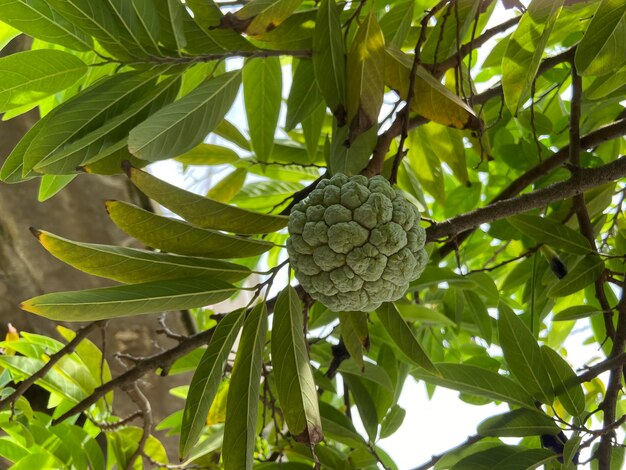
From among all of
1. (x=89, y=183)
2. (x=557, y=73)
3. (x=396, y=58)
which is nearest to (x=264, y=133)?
→ (x=396, y=58)

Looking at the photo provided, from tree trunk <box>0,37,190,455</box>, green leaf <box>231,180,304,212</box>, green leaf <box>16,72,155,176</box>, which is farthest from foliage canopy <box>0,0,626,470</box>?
tree trunk <box>0,37,190,455</box>

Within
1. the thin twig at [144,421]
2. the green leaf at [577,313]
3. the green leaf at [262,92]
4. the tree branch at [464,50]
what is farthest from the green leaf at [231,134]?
the green leaf at [577,313]

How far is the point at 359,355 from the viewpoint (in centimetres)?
110

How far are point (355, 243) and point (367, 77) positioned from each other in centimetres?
30

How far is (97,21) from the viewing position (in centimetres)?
96

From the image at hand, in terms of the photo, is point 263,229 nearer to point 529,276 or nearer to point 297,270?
point 297,270

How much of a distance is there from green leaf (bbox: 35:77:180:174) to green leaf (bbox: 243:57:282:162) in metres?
0.29

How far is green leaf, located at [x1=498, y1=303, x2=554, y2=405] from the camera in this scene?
112cm

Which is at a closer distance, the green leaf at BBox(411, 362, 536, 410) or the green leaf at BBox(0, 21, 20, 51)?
the green leaf at BBox(411, 362, 536, 410)

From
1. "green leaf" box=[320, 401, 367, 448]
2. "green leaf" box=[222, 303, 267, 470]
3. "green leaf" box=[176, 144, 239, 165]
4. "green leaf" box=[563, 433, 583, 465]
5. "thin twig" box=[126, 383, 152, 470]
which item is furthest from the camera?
"green leaf" box=[176, 144, 239, 165]

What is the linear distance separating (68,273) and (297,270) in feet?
5.21

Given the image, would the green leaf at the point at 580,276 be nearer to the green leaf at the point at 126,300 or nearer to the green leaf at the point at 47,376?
the green leaf at the point at 126,300

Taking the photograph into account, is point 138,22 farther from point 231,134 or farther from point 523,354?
point 523,354

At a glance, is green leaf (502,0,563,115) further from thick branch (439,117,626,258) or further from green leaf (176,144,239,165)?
green leaf (176,144,239,165)
